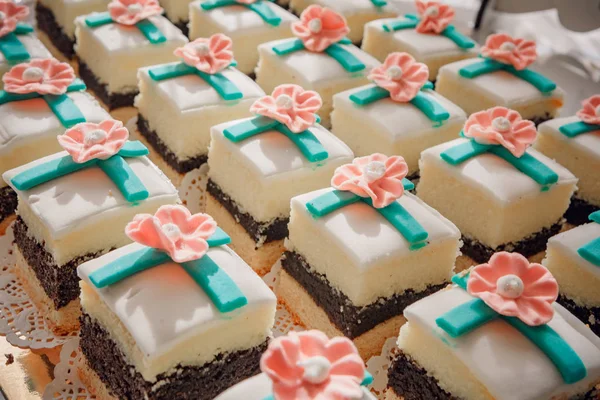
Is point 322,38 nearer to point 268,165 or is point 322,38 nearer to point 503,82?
point 503,82

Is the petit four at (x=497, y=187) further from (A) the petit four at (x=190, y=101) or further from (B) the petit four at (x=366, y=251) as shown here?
(A) the petit four at (x=190, y=101)

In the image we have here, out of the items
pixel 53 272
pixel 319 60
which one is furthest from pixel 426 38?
pixel 53 272

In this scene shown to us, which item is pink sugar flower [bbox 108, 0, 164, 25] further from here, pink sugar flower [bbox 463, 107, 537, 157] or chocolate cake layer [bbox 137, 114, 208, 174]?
pink sugar flower [bbox 463, 107, 537, 157]

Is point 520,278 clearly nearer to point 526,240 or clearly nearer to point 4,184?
point 526,240

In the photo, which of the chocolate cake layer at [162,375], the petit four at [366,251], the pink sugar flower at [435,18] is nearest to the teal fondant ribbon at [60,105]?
the chocolate cake layer at [162,375]

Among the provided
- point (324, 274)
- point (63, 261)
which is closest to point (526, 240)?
point (324, 274)

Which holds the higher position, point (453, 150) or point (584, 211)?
point (453, 150)

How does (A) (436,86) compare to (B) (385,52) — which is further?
(B) (385,52)
